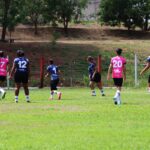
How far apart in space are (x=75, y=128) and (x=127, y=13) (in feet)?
173

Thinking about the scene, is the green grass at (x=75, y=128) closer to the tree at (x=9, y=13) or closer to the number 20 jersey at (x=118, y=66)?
the number 20 jersey at (x=118, y=66)

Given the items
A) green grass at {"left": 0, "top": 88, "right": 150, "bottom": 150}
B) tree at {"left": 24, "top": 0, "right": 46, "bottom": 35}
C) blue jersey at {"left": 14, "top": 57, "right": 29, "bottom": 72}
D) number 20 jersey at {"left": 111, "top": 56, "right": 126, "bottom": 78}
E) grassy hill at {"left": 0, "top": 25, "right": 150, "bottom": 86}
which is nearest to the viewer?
green grass at {"left": 0, "top": 88, "right": 150, "bottom": 150}

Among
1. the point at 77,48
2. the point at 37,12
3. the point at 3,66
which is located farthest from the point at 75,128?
the point at 37,12

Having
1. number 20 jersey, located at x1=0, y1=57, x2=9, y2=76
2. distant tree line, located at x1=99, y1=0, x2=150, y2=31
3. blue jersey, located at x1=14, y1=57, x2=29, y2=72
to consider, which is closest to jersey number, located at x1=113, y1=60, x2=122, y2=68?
blue jersey, located at x1=14, y1=57, x2=29, y2=72

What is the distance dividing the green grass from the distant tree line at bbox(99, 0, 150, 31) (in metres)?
47.3

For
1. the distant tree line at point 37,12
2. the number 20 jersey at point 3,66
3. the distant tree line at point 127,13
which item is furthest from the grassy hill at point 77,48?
the number 20 jersey at point 3,66

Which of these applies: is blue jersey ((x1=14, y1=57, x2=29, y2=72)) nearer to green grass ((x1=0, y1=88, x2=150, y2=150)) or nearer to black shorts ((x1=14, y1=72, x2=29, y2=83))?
black shorts ((x1=14, y1=72, x2=29, y2=83))

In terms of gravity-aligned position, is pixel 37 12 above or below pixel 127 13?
below

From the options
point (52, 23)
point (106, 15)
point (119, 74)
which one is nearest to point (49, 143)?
point (119, 74)

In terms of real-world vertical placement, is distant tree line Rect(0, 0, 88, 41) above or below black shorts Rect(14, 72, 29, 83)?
above

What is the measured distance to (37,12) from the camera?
5975cm

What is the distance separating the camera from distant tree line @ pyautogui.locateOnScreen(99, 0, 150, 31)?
2606 inches

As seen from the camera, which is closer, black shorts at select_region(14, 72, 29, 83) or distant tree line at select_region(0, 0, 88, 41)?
black shorts at select_region(14, 72, 29, 83)

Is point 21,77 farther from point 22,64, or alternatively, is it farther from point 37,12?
point 37,12
